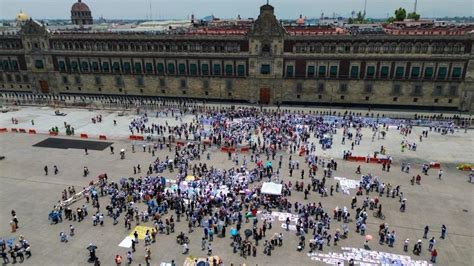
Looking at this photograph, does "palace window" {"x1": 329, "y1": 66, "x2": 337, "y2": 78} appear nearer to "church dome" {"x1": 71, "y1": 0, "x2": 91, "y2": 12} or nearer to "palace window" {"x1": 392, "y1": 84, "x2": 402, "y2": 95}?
"palace window" {"x1": 392, "y1": 84, "x2": 402, "y2": 95}

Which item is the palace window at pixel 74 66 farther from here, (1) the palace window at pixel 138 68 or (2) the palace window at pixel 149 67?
(2) the palace window at pixel 149 67

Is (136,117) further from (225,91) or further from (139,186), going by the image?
(139,186)

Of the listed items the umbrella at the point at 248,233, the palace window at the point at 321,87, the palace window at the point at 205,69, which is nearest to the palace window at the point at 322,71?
the palace window at the point at 321,87

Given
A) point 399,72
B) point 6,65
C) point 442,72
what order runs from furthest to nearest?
point 6,65 → point 399,72 → point 442,72

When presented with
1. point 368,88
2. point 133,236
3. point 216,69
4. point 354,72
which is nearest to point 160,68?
point 216,69

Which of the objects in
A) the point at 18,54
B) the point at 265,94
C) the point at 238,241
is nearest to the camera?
the point at 238,241

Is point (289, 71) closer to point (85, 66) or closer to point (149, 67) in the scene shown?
point (149, 67)

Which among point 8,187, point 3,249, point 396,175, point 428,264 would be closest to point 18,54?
point 8,187
